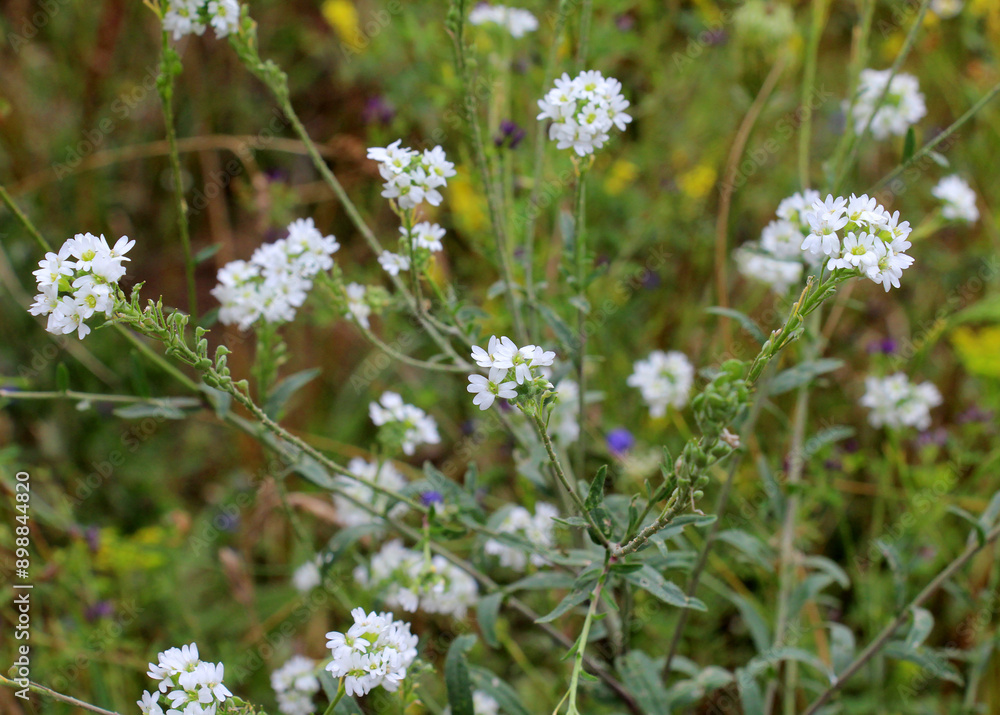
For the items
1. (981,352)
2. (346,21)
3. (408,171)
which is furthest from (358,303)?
(981,352)

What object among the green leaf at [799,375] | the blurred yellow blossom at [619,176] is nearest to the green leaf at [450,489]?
the green leaf at [799,375]

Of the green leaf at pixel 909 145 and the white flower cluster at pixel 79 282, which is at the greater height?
the green leaf at pixel 909 145

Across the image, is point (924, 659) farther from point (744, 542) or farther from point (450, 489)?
point (450, 489)

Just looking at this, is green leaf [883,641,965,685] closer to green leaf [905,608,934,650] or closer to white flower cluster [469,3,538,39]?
green leaf [905,608,934,650]

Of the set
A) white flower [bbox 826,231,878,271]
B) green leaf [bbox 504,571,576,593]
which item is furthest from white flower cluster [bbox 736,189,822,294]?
green leaf [bbox 504,571,576,593]

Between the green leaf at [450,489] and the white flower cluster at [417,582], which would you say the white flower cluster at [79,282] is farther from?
the white flower cluster at [417,582]

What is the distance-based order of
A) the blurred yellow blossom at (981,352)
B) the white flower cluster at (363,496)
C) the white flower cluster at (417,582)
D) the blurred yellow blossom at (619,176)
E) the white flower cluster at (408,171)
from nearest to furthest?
the white flower cluster at (408,171) < the white flower cluster at (417,582) < the white flower cluster at (363,496) < the blurred yellow blossom at (981,352) < the blurred yellow blossom at (619,176)
